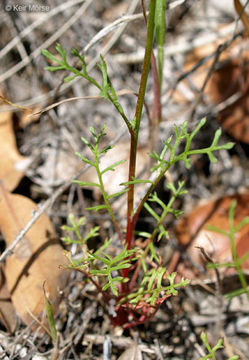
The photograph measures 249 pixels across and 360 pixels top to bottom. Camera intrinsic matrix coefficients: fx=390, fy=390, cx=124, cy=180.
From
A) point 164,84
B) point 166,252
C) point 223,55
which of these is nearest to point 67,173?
point 166,252

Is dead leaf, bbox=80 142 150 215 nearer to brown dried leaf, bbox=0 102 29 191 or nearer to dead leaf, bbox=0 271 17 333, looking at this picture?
brown dried leaf, bbox=0 102 29 191

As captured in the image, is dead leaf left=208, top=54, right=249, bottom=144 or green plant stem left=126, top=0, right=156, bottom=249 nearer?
green plant stem left=126, top=0, right=156, bottom=249

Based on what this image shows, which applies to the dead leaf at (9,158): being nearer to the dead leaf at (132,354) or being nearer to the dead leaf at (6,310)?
the dead leaf at (6,310)

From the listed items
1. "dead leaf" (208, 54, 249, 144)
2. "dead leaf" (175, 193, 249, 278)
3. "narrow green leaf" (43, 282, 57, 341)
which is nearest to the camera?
"narrow green leaf" (43, 282, 57, 341)

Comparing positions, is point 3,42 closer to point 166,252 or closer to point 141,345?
point 166,252

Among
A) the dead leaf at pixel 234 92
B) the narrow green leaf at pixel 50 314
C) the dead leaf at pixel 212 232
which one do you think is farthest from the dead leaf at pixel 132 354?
the dead leaf at pixel 234 92

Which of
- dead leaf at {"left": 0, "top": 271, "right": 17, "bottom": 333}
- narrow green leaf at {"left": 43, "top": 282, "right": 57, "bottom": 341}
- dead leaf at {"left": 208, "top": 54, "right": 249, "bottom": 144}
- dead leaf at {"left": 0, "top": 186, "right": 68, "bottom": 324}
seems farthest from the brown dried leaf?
dead leaf at {"left": 208, "top": 54, "right": 249, "bottom": 144}

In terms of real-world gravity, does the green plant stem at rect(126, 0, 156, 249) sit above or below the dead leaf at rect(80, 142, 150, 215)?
above
